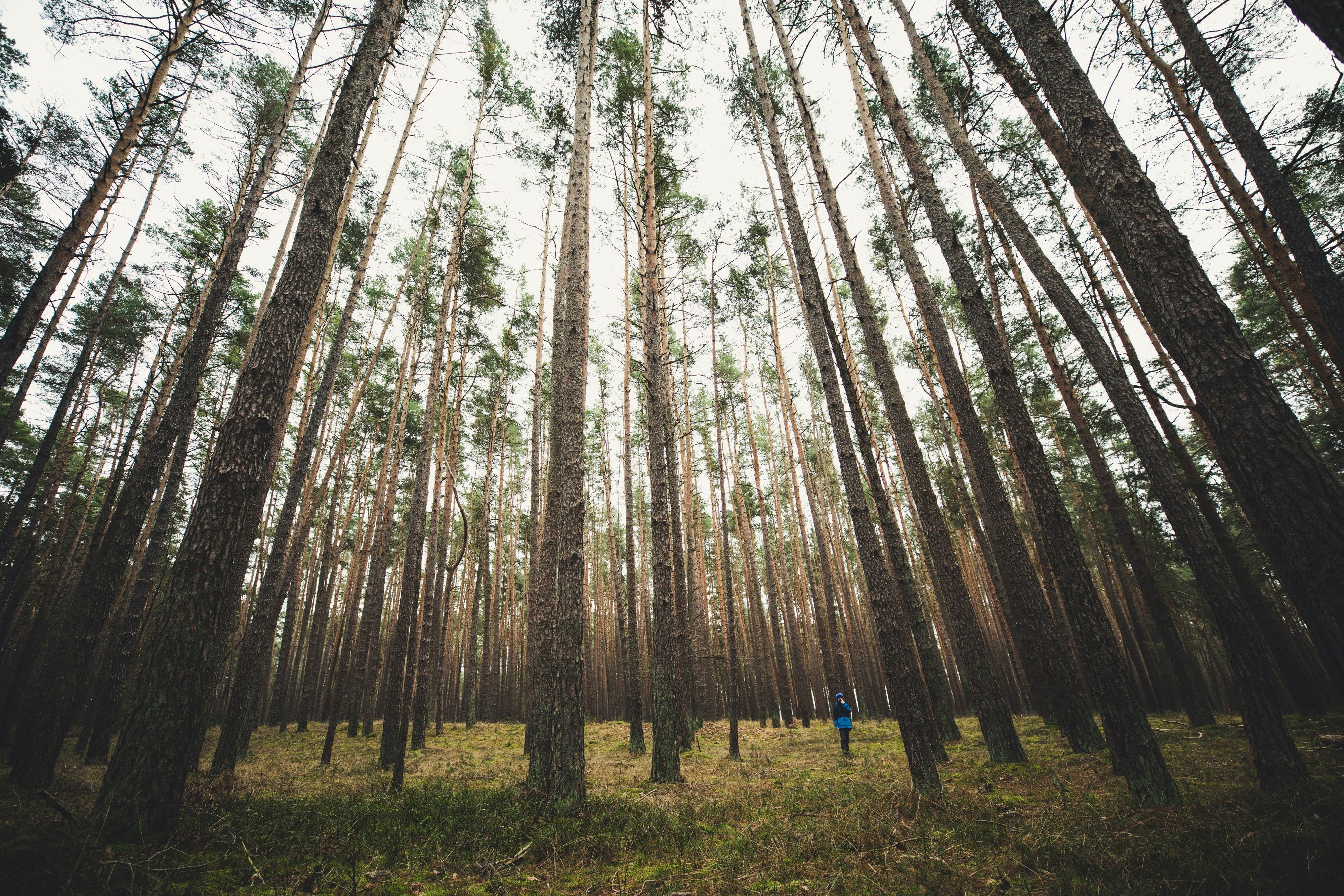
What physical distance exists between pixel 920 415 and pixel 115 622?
2973 centimetres

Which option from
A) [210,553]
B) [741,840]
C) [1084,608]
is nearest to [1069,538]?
[1084,608]

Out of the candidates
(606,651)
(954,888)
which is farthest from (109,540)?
(606,651)

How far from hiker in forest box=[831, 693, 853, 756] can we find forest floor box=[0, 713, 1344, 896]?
2784 mm

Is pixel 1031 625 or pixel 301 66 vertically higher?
pixel 301 66

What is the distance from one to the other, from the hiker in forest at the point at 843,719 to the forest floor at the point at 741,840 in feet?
9.14

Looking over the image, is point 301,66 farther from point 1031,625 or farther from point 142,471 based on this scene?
point 1031,625

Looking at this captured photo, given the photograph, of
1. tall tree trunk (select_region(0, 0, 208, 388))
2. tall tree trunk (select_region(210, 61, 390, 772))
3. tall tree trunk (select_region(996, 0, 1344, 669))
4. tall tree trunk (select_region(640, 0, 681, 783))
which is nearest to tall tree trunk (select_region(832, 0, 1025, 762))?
tall tree trunk (select_region(996, 0, 1344, 669))

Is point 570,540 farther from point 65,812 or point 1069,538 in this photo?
point 1069,538

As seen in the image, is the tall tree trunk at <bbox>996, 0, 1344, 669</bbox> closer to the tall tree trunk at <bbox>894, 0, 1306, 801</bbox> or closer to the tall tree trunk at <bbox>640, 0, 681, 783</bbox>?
the tall tree trunk at <bbox>894, 0, 1306, 801</bbox>

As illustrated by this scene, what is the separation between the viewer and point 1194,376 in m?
2.88

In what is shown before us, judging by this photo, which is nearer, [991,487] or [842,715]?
[991,487]

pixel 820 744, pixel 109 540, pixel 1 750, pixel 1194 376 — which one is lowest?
pixel 820 744

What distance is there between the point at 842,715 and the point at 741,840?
249 inches

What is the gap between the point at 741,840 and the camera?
3674 mm
